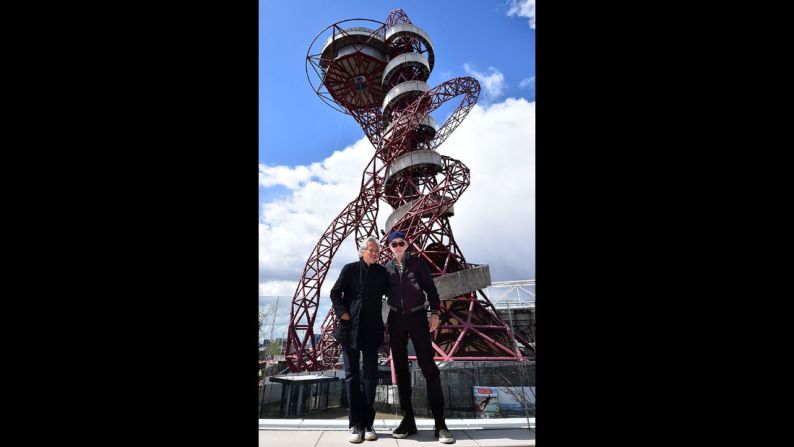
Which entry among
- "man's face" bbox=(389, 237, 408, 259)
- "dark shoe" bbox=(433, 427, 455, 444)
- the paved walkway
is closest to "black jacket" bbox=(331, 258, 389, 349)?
"man's face" bbox=(389, 237, 408, 259)

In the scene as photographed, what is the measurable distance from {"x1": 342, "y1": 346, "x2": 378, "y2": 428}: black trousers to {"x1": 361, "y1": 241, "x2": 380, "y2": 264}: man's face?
0.88 meters

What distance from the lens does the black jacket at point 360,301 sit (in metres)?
3.60

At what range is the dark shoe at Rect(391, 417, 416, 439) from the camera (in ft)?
11.2

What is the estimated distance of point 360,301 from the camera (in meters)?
3.66

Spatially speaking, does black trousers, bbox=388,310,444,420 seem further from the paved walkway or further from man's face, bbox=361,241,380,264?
man's face, bbox=361,241,380,264

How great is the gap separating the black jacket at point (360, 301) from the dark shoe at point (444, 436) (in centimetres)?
98

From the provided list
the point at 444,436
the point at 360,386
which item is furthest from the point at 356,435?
the point at 444,436
